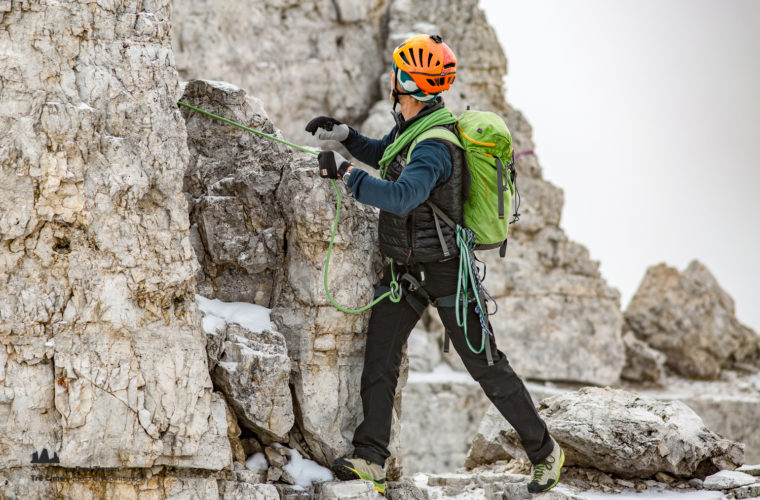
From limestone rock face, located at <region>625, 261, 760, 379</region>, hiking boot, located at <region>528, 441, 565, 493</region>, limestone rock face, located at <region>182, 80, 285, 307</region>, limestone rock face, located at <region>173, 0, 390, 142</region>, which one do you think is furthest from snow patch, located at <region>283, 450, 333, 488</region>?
limestone rock face, located at <region>625, 261, 760, 379</region>

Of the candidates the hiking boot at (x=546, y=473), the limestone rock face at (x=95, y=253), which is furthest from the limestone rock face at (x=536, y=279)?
the limestone rock face at (x=95, y=253)

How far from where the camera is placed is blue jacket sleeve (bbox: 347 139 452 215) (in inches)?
192

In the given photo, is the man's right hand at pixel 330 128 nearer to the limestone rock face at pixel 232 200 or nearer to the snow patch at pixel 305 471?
the limestone rock face at pixel 232 200

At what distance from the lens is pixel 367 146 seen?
602 cm

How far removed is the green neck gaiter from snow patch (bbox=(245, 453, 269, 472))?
2.12 metres

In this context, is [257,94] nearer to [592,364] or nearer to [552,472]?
[592,364]

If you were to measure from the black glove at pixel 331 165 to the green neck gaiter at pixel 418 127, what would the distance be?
1.44 ft

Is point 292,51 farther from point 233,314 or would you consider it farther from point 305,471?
point 305,471

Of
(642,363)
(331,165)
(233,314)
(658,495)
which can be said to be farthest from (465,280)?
(642,363)

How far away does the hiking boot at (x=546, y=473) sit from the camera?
563 centimetres

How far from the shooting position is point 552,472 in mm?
5645

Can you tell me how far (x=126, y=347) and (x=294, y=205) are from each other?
1.51 meters

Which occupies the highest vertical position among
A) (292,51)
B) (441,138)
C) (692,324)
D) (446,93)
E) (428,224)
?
(292,51)

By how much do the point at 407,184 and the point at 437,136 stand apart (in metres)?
0.49
